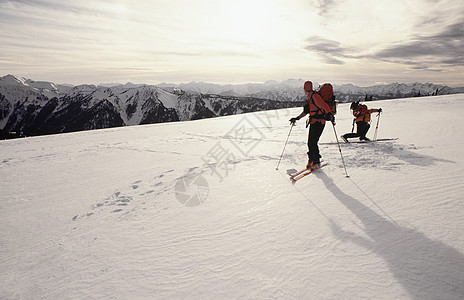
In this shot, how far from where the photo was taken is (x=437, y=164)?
5.36 meters

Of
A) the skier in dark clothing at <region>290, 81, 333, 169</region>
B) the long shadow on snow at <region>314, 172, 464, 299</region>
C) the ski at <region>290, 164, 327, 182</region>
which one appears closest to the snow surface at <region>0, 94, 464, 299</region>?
the long shadow on snow at <region>314, 172, 464, 299</region>

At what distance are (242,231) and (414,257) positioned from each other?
216cm

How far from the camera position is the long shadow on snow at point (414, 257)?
2.21 meters

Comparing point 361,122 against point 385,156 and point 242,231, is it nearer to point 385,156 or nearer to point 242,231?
point 385,156

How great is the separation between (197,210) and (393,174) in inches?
178

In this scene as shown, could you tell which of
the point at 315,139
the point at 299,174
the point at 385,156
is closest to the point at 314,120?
the point at 315,139

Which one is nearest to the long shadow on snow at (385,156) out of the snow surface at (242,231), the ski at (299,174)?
the snow surface at (242,231)

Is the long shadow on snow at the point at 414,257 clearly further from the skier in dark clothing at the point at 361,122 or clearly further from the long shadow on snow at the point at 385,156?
the skier in dark clothing at the point at 361,122

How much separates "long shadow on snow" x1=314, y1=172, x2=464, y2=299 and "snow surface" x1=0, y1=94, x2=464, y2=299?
0.01m

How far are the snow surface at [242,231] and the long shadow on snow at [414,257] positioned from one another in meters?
0.01

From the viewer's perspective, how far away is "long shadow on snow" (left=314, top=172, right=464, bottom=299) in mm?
2207

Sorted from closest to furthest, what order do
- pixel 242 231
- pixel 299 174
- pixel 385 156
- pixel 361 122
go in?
pixel 242 231
pixel 299 174
pixel 385 156
pixel 361 122

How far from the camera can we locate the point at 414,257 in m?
2.60

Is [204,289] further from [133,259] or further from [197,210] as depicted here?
[197,210]
